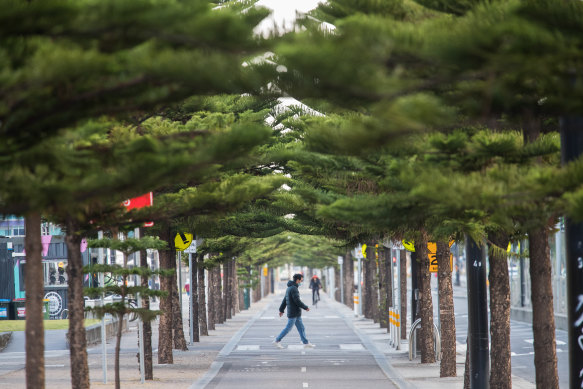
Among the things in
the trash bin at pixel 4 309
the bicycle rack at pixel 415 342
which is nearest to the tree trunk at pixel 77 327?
the bicycle rack at pixel 415 342

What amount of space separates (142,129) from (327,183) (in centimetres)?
457

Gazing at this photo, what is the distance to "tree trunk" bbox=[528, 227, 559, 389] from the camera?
10.2 m

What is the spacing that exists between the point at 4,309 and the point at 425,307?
20.3 m

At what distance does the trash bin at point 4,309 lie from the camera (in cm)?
3644

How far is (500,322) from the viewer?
1299cm

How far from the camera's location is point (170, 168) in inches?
325

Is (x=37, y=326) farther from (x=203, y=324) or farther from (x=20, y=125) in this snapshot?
(x=203, y=324)

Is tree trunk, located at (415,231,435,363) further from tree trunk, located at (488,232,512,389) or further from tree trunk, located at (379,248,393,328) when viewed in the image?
tree trunk, located at (379,248,393,328)

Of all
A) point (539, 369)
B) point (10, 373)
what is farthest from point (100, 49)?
point (10, 373)

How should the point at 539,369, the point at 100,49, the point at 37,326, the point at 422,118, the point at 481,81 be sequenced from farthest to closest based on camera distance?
the point at 539,369, the point at 37,326, the point at 481,81, the point at 100,49, the point at 422,118

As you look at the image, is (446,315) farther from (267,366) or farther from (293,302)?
(293,302)

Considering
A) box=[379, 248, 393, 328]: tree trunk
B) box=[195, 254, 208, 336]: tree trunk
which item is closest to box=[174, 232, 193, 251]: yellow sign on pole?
box=[195, 254, 208, 336]: tree trunk

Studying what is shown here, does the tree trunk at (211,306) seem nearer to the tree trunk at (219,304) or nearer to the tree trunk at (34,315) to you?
the tree trunk at (219,304)

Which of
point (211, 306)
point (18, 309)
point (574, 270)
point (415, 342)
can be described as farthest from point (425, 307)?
point (18, 309)
